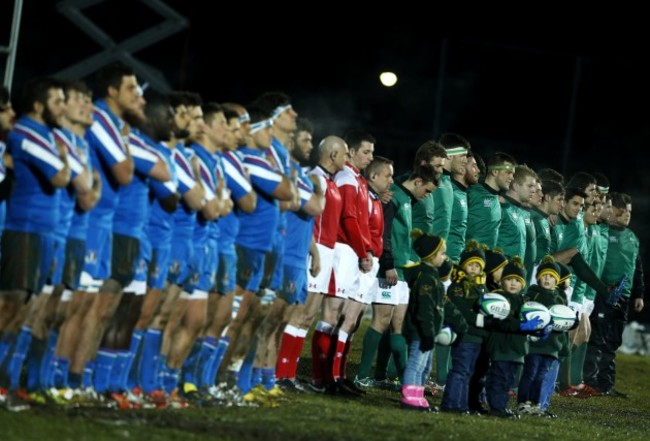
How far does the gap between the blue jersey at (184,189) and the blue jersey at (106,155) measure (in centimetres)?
62

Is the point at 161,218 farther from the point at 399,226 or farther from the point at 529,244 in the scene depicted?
the point at 529,244

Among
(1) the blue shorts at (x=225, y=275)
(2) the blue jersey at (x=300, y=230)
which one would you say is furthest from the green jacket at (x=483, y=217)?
(1) the blue shorts at (x=225, y=275)

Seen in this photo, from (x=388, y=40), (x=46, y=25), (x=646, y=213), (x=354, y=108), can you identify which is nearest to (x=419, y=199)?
(x=46, y=25)

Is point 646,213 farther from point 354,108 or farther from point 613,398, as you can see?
point 613,398

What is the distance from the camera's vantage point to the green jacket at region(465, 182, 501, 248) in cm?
1505

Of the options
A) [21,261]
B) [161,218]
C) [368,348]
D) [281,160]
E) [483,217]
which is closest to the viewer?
[21,261]

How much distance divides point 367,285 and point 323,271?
68cm

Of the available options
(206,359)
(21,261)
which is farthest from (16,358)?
(206,359)

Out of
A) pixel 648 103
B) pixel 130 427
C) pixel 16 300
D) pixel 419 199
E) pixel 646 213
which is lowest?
pixel 130 427

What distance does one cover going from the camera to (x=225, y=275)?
10.8 metres

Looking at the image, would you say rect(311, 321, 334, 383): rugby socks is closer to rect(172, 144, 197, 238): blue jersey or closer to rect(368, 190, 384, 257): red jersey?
Result: rect(368, 190, 384, 257): red jersey

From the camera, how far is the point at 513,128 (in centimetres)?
3133

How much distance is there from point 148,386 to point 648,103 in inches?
870

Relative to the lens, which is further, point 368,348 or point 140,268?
point 368,348
